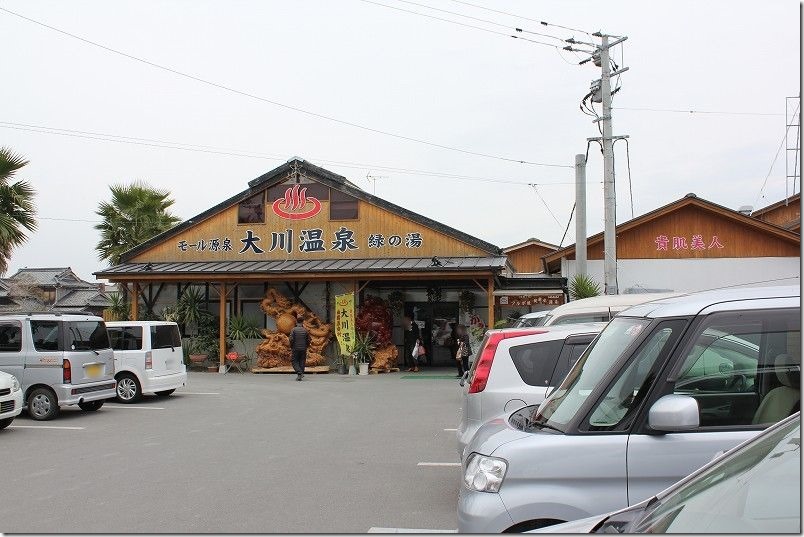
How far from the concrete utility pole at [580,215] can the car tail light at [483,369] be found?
16286 millimetres

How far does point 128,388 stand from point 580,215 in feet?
45.4

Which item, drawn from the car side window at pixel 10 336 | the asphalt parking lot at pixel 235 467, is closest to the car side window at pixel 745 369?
the asphalt parking lot at pixel 235 467

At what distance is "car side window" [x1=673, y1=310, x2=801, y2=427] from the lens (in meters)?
4.08

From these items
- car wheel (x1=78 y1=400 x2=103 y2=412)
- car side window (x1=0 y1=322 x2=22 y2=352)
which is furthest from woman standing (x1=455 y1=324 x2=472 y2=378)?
car side window (x1=0 y1=322 x2=22 y2=352)

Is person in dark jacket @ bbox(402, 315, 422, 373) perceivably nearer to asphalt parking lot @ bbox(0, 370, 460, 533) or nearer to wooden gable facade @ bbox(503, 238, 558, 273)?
asphalt parking lot @ bbox(0, 370, 460, 533)

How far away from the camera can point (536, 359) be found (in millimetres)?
6742

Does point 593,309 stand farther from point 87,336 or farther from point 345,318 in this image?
point 345,318

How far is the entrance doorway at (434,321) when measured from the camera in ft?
85.4

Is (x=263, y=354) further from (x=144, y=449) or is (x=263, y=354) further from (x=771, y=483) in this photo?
(x=771, y=483)

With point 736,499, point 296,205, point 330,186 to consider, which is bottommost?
point 736,499

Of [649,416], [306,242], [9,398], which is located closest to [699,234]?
[306,242]

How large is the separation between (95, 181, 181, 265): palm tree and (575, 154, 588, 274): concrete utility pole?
16.8 meters

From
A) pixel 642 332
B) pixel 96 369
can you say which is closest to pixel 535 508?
pixel 642 332

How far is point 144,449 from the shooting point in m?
10.4
